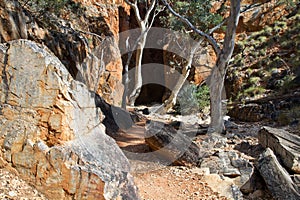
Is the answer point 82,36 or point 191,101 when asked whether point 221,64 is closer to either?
point 191,101

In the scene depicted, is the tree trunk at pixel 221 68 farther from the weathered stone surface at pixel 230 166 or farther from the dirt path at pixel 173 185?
the dirt path at pixel 173 185

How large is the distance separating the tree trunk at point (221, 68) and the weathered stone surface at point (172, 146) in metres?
2.08

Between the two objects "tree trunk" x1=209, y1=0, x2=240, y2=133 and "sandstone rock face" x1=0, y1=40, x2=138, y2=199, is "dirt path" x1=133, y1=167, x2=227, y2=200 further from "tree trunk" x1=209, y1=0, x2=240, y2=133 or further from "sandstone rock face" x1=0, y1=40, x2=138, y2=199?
"tree trunk" x1=209, y1=0, x2=240, y2=133

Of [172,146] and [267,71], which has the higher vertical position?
[267,71]

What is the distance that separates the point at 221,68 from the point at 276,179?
3.37 m

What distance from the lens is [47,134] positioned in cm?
321

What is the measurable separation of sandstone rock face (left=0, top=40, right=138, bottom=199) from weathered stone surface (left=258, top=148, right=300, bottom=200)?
2.14 meters

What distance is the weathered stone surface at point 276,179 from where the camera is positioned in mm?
3945

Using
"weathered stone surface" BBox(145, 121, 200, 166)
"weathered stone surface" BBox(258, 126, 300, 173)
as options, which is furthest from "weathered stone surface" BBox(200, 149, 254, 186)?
"weathered stone surface" BBox(258, 126, 300, 173)

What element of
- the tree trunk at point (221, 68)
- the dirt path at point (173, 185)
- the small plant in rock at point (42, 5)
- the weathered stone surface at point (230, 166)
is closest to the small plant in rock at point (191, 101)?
the tree trunk at point (221, 68)

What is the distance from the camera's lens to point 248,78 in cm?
1445

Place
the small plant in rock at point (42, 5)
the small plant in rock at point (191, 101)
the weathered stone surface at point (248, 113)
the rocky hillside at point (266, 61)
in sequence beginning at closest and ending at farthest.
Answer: the weathered stone surface at point (248, 113) < the small plant in rock at point (42, 5) < the small plant in rock at point (191, 101) < the rocky hillside at point (266, 61)

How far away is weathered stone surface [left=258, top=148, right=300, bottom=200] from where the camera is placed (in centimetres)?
395

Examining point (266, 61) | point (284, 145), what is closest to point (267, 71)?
point (266, 61)
